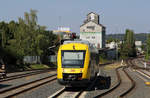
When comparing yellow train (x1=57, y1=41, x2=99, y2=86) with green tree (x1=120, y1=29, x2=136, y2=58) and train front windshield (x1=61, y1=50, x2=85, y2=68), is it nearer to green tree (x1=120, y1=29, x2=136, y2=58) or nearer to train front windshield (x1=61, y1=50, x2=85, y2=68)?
train front windshield (x1=61, y1=50, x2=85, y2=68)

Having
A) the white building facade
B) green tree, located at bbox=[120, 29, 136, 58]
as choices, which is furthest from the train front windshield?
green tree, located at bbox=[120, 29, 136, 58]

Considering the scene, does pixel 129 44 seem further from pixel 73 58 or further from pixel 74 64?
pixel 74 64

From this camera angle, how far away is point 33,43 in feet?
183

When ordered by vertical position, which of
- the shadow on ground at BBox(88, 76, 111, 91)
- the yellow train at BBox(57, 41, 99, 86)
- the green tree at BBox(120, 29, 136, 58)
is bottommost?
the shadow on ground at BBox(88, 76, 111, 91)

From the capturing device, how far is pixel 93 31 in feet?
332

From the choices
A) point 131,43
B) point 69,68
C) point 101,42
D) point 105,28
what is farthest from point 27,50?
point 131,43

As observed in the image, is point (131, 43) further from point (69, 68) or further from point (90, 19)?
point (69, 68)

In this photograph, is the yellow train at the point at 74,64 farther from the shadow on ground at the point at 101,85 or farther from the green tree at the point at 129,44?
the green tree at the point at 129,44

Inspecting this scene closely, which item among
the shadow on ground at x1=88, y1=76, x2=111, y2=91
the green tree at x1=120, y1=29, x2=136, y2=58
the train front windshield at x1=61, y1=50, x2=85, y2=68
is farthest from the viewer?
the green tree at x1=120, y1=29, x2=136, y2=58

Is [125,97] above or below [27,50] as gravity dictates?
below

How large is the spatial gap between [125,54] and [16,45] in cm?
A: 7594

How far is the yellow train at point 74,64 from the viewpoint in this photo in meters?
16.3

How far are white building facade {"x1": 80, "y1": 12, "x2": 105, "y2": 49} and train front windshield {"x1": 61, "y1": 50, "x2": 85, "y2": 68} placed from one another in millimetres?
82937

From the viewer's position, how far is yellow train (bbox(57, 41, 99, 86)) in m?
16.3
